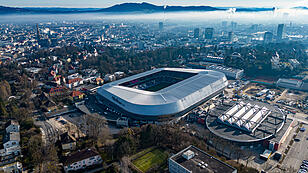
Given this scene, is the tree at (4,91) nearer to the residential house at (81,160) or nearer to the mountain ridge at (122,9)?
the residential house at (81,160)

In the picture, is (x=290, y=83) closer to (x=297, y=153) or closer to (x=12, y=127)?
(x=297, y=153)

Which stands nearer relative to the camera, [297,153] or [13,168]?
[13,168]

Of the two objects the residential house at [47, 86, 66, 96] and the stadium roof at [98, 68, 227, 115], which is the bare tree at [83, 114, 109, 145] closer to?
the stadium roof at [98, 68, 227, 115]

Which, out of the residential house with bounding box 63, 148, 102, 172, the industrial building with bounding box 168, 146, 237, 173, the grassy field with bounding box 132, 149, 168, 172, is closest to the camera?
the industrial building with bounding box 168, 146, 237, 173

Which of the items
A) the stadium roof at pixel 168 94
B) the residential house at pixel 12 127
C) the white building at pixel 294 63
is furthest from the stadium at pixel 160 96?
the white building at pixel 294 63

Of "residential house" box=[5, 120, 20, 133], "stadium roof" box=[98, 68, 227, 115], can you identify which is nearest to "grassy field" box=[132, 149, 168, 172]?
"stadium roof" box=[98, 68, 227, 115]

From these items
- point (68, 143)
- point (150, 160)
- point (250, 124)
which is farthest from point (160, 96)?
point (68, 143)
